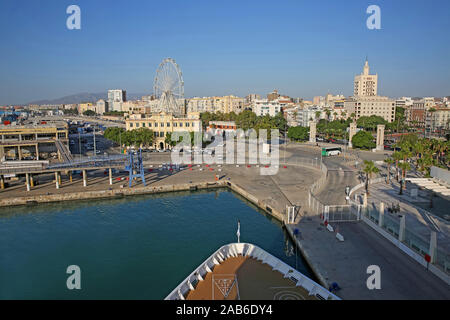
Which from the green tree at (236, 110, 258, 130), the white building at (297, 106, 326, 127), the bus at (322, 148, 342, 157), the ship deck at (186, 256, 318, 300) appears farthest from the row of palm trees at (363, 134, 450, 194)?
the white building at (297, 106, 326, 127)

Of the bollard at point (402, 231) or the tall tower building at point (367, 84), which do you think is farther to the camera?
the tall tower building at point (367, 84)

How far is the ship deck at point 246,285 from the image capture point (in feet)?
43.0

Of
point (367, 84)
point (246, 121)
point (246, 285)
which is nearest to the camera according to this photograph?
point (246, 285)

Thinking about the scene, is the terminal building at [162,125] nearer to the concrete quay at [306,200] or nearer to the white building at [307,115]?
the concrete quay at [306,200]

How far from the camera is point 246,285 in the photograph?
13.9 m

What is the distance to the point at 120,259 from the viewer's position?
2047 centimetres

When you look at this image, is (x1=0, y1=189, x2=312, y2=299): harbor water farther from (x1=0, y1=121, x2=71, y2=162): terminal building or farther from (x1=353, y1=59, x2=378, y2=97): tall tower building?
(x1=353, y1=59, x2=378, y2=97): tall tower building

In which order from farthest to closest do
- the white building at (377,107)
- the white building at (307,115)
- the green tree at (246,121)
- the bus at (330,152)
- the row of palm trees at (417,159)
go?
the white building at (377,107) → the white building at (307,115) → the green tree at (246,121) → the bus at (330,152) → the row of palm trees at (417,159)

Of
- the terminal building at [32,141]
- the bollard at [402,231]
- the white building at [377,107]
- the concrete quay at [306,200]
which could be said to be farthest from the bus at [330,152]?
the white building at [377,107]

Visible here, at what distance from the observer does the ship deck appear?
1311 cm

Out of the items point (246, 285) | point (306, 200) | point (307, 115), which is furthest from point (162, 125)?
point (307, 115)

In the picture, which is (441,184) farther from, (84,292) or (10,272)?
(10,272)

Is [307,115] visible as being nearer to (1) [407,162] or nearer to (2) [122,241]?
(1) [407,162]
